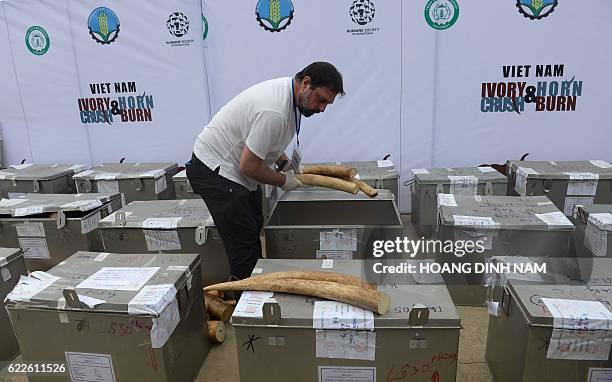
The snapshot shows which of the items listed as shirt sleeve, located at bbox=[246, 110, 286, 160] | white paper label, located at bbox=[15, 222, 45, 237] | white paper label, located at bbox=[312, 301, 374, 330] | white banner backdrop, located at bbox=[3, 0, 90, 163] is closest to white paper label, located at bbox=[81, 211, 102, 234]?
white paper label, located at bbox=[15, 222, 45, 237]

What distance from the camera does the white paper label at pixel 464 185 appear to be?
251 centimetres

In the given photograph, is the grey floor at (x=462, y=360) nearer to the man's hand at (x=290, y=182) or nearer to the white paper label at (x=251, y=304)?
the white paper label at (x=251, y=304)

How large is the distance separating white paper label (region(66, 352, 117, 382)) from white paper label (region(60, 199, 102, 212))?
917 millimetres

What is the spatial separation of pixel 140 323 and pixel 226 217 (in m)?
0.60

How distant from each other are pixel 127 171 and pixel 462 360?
8.16 ft

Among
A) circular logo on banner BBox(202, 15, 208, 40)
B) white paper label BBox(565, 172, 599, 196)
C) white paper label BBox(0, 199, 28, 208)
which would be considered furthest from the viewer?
circular logo on banner BBox(202, 15, 208, 40)

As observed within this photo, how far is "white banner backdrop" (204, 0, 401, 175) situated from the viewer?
2.93m

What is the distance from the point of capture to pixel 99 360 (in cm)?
139

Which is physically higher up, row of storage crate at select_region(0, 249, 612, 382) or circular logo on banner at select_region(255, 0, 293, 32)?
circular logo on banner at select_region(255, 0, 293, 32)

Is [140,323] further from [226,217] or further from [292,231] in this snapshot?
[292,231]

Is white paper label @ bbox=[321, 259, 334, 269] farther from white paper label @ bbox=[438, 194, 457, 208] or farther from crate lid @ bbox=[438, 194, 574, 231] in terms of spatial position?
white paper label @ bbox=[438, 194, 457, 208]

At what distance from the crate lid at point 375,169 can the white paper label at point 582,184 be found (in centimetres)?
101

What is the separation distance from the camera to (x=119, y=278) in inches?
57.7

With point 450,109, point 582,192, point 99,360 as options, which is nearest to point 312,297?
point 99,360
